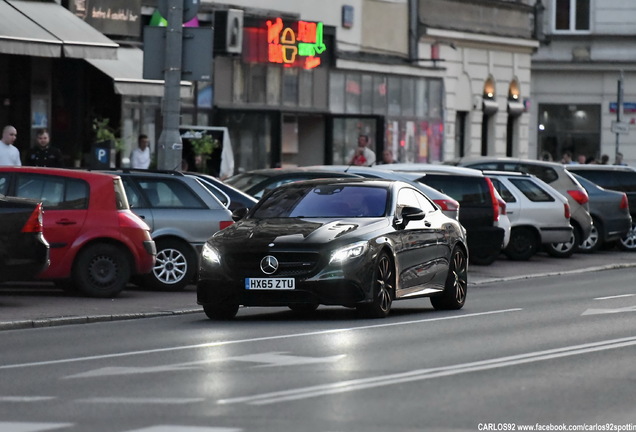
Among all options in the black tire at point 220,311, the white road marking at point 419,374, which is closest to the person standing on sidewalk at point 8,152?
the black tire at point 220,311

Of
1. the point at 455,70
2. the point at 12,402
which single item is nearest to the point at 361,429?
the point at 12,402

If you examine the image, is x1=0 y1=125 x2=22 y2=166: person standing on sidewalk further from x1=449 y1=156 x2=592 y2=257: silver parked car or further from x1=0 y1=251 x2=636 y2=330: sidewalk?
x1=449 y1=156 x2=592 y2=257: silver parked car

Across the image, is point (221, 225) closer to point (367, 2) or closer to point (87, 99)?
point (87, 99)

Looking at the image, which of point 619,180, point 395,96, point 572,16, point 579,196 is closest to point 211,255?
point 579,196

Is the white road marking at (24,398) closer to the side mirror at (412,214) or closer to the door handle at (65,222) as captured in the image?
the side mirror at (412,214)

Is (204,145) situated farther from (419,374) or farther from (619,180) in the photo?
(419,374)

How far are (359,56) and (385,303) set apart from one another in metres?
27.1

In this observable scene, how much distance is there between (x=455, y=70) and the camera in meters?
50.4

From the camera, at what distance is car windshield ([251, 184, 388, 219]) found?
18.7 m

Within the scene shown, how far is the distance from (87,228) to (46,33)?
9823 millimetres

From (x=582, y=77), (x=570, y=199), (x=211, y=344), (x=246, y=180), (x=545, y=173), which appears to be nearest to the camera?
(x=211, y=344)

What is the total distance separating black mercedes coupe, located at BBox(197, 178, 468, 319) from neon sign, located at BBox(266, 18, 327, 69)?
21000 mm

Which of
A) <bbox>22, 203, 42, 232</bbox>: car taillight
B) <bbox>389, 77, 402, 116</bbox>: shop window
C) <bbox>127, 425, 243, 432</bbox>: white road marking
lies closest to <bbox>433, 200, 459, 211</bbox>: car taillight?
<bbox>22, 203, 42, 232</bbox>: car taillight

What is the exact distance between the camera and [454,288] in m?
19.9
